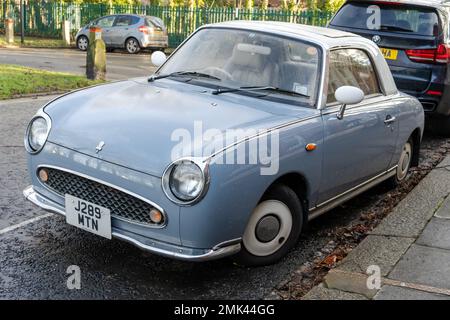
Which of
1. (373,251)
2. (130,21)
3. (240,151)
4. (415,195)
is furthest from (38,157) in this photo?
(130,21)

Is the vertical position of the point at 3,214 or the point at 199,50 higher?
the point at 199,50

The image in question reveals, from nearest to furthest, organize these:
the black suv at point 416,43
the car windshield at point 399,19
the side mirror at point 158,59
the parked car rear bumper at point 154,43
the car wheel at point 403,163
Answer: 1. the side mirror at point 158,59
2. the car wheel at point 403,163
3. the black suv at point 416,43
4. the car windshield at point 399,19
5. the parked car rear bumper at point 154,43

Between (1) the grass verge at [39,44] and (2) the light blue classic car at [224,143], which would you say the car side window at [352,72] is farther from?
(1) the grass verge at [39,44]

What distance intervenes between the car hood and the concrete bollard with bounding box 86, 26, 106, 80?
784 cm

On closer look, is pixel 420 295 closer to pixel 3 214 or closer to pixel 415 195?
pixel 415 195

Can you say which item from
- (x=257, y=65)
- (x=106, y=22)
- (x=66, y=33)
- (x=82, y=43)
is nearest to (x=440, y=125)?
(x=257, y=65)

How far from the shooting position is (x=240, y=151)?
348 cm

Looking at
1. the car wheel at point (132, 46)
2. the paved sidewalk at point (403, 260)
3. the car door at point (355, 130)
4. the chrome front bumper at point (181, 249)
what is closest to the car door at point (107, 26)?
the car wheel at point (132, 46)

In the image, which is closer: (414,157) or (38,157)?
(38,157)

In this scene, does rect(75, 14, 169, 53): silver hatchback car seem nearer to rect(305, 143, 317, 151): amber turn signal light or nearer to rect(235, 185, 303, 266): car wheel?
rect(305, 143, 317, 151): amber turn signal light

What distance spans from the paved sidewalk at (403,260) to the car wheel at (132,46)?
17.8m

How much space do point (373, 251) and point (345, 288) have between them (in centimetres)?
71

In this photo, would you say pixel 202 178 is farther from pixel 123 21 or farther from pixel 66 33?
pixel 66 33

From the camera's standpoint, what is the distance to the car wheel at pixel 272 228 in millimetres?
3768
